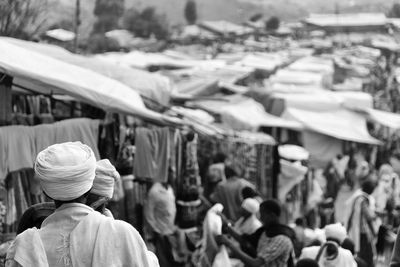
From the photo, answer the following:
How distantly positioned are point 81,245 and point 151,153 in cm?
344

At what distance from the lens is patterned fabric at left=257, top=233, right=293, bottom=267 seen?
13.1 feet

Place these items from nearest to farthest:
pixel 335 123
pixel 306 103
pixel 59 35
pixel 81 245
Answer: pixel 81 245 < pixel 335 123 < pixel 306 103 < pixel 59 35

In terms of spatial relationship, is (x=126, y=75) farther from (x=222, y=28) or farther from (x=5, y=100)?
(x=222, y=28)

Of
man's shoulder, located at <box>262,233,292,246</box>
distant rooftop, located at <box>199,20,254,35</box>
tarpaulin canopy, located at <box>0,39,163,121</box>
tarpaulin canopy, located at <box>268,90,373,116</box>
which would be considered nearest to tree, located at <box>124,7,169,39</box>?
distant rooftop, located at <box>199,20,254,35</box>

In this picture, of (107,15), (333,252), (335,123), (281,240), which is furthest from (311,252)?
(107,15)

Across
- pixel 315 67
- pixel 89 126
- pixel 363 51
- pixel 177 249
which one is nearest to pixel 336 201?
pixel 177 249

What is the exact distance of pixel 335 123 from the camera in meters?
11.6

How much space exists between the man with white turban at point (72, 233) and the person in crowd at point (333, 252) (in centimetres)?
248

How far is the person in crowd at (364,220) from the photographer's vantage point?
20.6 ft

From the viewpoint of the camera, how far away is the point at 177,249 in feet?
19.1

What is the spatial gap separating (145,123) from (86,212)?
12.1 feet

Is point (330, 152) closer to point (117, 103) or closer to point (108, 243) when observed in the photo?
point (117, 103)

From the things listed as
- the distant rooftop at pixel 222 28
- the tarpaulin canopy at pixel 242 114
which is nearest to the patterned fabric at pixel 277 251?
the tarpaulin canopy at pixel 242 114

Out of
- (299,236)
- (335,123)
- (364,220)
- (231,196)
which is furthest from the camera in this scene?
(335,123)
